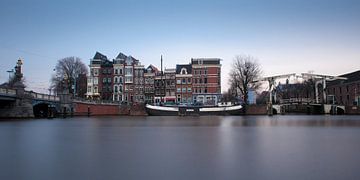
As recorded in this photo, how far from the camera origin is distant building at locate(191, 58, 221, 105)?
77312 mm

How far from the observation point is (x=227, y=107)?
60.9m

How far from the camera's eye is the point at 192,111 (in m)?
60.8

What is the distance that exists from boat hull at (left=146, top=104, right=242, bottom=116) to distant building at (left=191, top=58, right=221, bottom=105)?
1580 centimetres

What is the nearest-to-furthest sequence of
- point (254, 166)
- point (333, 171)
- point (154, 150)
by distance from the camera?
point (333, 171), point (254, 166), point (154, 150)

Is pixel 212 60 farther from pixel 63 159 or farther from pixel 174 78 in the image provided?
pixel 63 159

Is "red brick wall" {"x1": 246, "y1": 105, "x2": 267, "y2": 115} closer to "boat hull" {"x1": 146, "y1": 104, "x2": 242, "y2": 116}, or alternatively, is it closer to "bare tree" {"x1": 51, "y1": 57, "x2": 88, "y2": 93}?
"boat hull" {"x1": 146, "y1": 104, "x2": 242, "y2": 116}

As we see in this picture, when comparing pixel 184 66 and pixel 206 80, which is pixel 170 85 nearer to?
pixel 184 66

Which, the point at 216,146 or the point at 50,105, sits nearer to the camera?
the point at 216,146

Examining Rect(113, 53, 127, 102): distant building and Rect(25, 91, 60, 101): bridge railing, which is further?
Rect(113, 53, 127, 102): distant building

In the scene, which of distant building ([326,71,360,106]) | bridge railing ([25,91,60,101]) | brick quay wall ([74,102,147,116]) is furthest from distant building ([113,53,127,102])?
distant building ([326,71,360,106])

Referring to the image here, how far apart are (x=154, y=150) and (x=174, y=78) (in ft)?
226

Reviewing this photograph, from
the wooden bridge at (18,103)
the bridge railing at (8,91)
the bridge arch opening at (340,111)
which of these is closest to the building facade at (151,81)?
the bridge arch opening at (340,111)

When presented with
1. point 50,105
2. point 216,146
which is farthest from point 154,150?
point 50,105

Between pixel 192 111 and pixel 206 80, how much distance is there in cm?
1879
